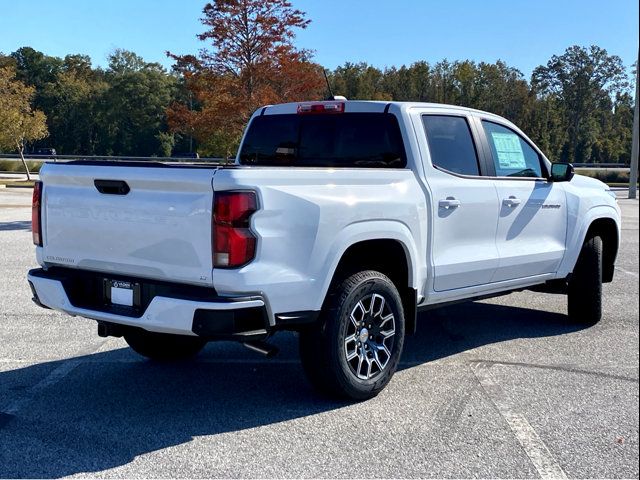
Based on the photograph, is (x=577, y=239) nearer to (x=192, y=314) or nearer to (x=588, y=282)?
(x=588, y=282)

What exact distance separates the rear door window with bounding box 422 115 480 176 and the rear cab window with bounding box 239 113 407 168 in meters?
0.30

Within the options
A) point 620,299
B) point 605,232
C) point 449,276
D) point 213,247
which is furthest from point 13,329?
point 620,299

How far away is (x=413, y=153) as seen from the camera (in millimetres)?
5309

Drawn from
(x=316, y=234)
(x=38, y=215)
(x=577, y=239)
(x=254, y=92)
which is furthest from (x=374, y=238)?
(x=254, y=92)

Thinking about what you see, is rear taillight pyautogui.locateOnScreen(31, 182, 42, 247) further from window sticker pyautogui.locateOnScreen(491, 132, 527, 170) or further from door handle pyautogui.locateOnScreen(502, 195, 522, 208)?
window sticker pyautogui.locateOnScreen(491, 132, 527, 170)

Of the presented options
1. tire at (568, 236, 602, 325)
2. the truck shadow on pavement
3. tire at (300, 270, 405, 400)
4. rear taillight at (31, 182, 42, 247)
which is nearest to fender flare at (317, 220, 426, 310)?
tire at (300, 270, 405, 400)

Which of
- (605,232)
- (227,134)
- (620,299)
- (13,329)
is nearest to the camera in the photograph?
(13,329)

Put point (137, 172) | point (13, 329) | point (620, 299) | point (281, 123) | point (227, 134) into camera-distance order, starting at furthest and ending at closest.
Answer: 1. point (227, 134)
2. point (620, 299)
3. point (13, 329)
4. point (281, 123)
5. point (137, 172)

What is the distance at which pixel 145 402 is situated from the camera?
190 inches

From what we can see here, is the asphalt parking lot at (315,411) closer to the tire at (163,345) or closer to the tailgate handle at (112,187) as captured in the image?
the tire at (163,345)

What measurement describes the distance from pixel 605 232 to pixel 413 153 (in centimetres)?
305

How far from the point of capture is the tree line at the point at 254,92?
18.2 m

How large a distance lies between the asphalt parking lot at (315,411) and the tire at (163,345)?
4.0 inches

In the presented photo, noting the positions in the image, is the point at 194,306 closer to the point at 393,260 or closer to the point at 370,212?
the point at 370,212
